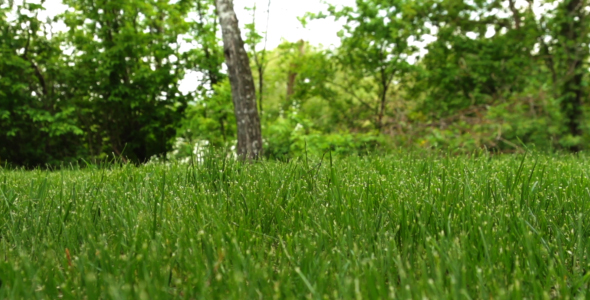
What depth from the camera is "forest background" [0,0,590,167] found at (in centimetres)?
788

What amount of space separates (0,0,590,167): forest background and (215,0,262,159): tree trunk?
73.7 inches

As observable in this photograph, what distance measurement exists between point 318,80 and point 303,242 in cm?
912

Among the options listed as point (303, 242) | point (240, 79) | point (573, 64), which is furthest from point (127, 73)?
point (303, 242)

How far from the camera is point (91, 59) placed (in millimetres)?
10773

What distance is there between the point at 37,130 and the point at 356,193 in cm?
1140

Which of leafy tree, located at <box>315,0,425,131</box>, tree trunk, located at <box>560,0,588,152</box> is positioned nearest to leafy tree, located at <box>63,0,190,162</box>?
leafy tree, located at <box>315,0,425,131</box>

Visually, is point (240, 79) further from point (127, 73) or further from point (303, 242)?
point (127, 73)

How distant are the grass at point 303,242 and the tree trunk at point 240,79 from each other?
123 inches

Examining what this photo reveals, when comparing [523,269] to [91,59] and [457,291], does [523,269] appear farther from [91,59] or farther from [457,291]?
[91,59]

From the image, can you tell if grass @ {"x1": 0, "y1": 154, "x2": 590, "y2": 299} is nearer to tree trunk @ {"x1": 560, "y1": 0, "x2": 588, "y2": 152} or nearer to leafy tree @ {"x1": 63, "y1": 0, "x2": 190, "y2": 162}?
tree trunk @ {"x1": 560, "y1": 0, "x2": 588, "y2": 152}

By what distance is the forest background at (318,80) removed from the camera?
7.88 metres

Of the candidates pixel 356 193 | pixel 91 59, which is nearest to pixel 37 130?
pixel 91 59

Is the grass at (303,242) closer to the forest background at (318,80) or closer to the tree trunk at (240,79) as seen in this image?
the tree trunk at (240,79)

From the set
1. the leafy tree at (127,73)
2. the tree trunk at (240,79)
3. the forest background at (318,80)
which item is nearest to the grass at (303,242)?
the tree trunk at (240,79)
